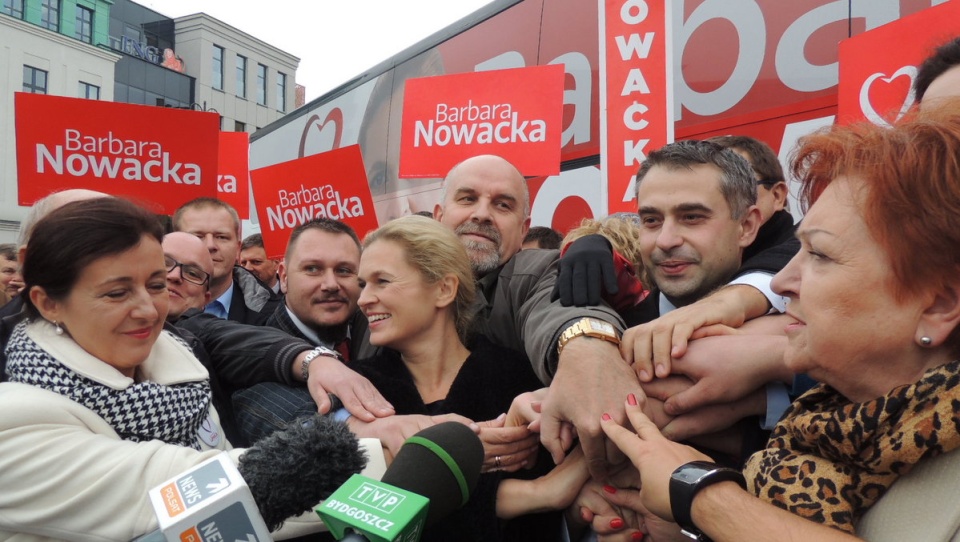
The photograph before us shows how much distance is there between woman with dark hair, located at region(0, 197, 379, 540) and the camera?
1448mm

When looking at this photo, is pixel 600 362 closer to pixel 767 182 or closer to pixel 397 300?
pixel 397 300

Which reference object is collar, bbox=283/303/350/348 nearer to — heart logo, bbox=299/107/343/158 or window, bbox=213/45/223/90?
heart logo, bbox=299/107/343/158

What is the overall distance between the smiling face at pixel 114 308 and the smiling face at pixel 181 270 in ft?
4.15

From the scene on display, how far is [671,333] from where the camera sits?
5.41 feet

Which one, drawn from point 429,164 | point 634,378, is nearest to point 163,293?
point 634,378

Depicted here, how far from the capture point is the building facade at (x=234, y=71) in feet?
119

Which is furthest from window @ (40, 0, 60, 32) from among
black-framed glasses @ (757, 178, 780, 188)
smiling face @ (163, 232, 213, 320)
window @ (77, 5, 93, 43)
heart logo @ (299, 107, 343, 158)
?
black-framed glasses @ (757, 178, 780, 188)

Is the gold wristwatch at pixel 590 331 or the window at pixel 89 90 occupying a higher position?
the window at pixel 89 90

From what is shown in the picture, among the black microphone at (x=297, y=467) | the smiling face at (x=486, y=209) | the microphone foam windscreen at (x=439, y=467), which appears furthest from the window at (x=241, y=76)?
the microphone foam windscreen at (x=439, y=467)

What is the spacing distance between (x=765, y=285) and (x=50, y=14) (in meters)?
35.5

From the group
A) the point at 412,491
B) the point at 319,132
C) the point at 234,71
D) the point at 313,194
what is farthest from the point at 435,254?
the point at 234,71

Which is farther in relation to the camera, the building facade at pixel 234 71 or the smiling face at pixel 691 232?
the building facade at pixel 234 71

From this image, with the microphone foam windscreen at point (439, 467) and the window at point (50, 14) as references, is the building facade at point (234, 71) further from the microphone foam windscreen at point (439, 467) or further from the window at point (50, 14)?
the microphone foam windscreen at point (439, 467)

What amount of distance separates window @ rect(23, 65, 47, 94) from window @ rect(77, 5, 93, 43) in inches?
165
